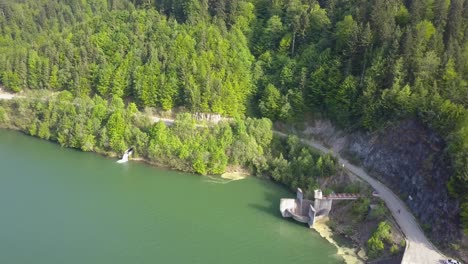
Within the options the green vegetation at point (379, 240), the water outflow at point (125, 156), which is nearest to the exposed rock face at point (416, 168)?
the green vegetation at point (379, 240)

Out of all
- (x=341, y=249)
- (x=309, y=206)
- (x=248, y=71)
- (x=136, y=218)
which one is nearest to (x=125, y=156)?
(x=136, y=218)

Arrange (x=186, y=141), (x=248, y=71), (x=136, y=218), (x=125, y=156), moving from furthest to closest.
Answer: (x=248, y=71), (x=125, y=156), (x=186, y=141), (x=136, y=218)

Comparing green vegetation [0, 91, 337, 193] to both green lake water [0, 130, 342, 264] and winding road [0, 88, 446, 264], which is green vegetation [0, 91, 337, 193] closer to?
green lake water [0, 130, 342, 264]

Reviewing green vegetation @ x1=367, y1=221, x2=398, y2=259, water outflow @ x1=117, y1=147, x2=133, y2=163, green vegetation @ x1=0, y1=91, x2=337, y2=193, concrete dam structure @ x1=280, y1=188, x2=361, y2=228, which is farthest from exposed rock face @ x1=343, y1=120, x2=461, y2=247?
water outflow @ x1=117, y1=147, x2=133, y2=163

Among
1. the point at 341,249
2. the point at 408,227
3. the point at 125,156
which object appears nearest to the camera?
the point at 408,227

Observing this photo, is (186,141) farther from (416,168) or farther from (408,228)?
(408,228)

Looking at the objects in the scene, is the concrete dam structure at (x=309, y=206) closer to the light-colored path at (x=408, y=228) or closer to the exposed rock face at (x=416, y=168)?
the light-colored path at (x=408, y=228)

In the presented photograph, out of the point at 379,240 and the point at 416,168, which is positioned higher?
the point at 416,168
